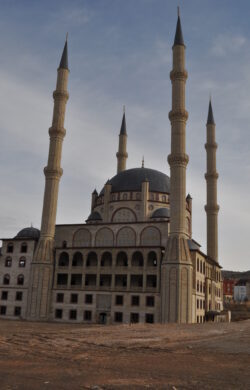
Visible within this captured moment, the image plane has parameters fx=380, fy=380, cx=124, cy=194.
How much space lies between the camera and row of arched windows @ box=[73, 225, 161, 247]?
45938 millimetres

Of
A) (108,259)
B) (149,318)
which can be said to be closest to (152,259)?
(108,259)

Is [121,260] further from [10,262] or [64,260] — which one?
[10,262]

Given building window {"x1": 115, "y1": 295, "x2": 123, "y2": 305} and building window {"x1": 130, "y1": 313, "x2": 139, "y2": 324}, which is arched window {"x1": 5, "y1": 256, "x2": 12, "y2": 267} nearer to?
building window {"x1": 115, "y1": 295, "x2": 123, "y2": 305}

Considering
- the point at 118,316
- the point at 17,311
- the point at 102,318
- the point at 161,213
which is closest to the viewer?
the point at 118,316

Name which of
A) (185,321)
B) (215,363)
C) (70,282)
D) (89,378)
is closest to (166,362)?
(215,363)

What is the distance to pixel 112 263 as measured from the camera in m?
44.7

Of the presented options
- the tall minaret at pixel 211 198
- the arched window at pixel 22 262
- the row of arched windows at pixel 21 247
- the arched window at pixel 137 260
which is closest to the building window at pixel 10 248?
the row of arched windows at pixel 21 247

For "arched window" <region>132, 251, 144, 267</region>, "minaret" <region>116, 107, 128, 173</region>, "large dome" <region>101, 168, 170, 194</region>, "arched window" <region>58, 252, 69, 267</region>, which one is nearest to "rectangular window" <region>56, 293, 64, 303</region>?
"arched window" <region>58, 252, 69, 267</region>

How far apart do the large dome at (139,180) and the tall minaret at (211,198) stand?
6516mm

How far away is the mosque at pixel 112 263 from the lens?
133 ft

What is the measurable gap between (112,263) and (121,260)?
248 centimetres

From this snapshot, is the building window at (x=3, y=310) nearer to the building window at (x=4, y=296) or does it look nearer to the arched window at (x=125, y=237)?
the building window at (x=4, y=296)

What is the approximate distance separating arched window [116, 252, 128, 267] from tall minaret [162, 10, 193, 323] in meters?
7.83

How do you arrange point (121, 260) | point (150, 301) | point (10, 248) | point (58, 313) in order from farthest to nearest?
point (10, 248) → point (121, 260) → point (58, 313) → point (150, 301)
